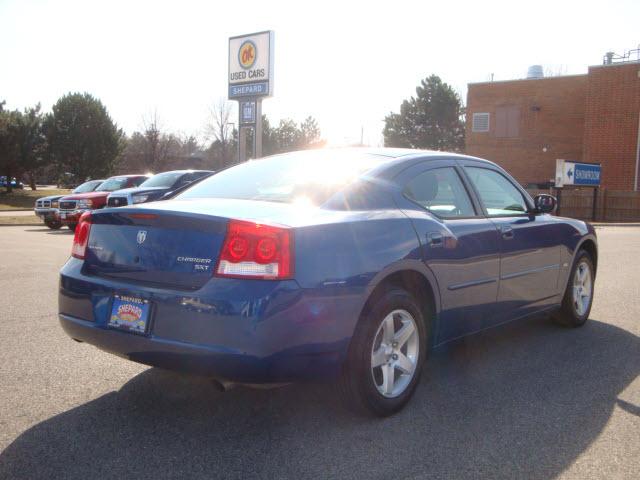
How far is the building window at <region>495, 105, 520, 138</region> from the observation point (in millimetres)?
40812

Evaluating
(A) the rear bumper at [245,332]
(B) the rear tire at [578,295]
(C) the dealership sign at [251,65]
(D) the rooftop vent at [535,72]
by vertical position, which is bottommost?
(B) the rear tire at [578,295]

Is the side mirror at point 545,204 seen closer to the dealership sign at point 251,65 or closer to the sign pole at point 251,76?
the sign pole at point 251,76

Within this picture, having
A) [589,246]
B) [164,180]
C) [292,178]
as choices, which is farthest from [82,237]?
[164,180]

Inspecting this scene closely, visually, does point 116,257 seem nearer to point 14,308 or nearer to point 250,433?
point 250,433

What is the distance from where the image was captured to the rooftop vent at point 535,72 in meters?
41.0

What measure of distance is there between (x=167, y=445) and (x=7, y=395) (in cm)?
132

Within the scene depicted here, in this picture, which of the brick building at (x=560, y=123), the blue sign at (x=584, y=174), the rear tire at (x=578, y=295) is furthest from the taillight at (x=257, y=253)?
the brick building at (x=560, y=123)

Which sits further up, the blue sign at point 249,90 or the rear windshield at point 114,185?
the blue sign at point 249,90

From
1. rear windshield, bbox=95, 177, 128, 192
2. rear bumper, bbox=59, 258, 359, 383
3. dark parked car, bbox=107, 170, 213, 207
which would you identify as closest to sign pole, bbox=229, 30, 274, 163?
rear windshield, bbox=95, 177, 128, 192

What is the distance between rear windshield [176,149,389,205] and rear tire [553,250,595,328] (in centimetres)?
263

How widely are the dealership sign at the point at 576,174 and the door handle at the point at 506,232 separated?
23.7 meters

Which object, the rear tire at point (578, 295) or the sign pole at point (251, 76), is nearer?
the rear tire at point (578, 295)

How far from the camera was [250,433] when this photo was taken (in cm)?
341

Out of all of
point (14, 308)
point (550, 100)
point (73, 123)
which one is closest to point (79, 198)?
point (14, 308)
